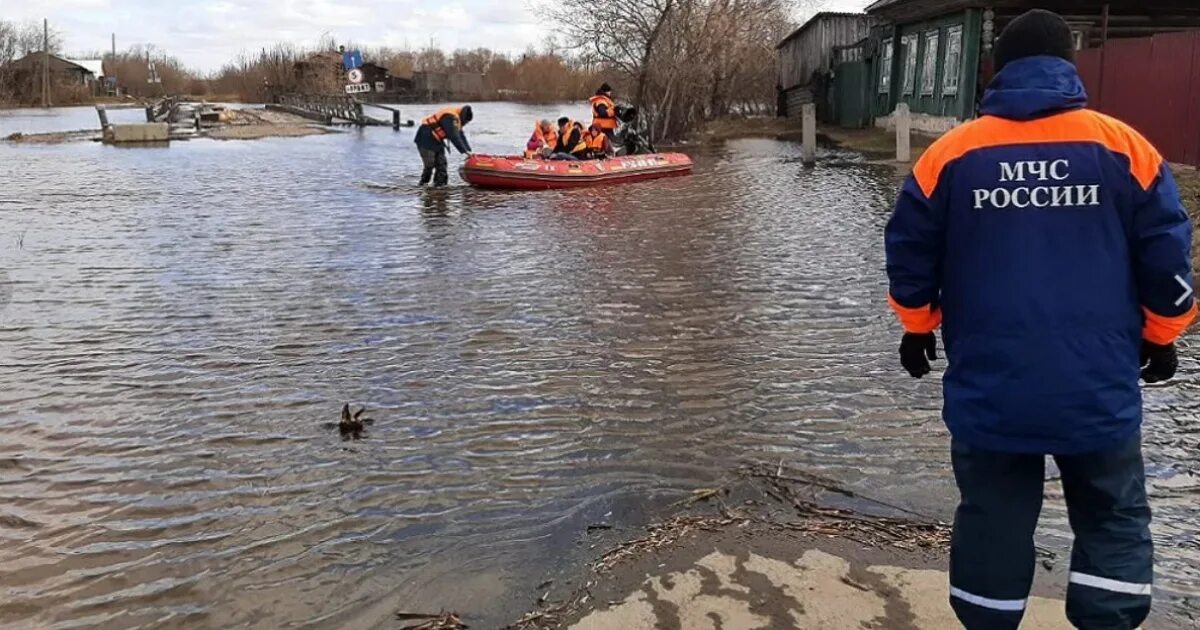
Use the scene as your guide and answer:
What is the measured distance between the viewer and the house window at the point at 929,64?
974 inches

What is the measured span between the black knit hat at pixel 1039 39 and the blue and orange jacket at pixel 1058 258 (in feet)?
0.13

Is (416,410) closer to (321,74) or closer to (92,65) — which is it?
(321,74)

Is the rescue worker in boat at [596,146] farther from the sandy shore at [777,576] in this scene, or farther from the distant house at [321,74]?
the distant house at [321,74]

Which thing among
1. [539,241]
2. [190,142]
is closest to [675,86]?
[190,142]

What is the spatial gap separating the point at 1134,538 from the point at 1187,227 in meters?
0.85

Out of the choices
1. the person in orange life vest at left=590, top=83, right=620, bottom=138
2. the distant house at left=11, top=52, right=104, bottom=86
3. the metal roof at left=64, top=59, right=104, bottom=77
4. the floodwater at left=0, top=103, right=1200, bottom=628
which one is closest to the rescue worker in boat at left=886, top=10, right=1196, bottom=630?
the floodwater at left=0, top=103, right=1200, bottom=628

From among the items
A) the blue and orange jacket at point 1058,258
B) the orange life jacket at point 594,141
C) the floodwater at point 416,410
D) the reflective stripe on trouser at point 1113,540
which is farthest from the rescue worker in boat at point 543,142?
the reflective stripe on trouser at point 1113,540

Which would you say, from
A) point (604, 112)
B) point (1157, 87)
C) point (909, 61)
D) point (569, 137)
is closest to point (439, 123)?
point (569, 137)

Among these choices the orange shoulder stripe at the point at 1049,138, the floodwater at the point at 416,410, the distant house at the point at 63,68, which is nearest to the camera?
the orange shoulder stripe at the point at 1049,138

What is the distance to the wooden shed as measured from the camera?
3512 cm

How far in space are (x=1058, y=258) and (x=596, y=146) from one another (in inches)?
684

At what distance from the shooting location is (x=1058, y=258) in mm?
2723

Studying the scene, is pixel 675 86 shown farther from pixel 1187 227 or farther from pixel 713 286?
pixel 1187 227

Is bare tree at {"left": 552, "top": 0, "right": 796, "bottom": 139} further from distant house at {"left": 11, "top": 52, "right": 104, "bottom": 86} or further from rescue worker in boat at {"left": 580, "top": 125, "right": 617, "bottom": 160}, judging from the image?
distant house at {"left": 11, "top": 52, "right": 104, "bottom": 86}
